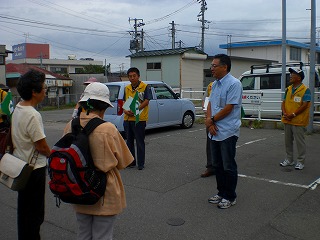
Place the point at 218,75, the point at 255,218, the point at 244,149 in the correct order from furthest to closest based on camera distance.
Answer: the point at 244,149 → the point at 218,75 → the point at 255,218

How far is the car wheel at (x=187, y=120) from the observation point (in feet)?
40.5

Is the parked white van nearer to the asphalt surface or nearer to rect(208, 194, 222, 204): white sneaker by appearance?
the asphalt surface

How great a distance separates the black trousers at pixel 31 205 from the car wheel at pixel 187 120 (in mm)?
A: 9143

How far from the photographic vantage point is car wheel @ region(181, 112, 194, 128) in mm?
12336

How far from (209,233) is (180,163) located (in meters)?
3.41

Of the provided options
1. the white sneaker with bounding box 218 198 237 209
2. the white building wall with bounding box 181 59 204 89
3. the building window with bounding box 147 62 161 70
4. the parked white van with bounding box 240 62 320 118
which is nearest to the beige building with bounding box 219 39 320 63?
the white building wall with bounding box 181 59 204 89

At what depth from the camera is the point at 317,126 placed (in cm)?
1127

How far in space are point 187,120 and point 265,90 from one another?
11.0 ft

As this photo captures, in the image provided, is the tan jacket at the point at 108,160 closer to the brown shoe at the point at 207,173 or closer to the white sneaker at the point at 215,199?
the white sneaker at the point at 215,199

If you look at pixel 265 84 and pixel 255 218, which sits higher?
pixel 265 84

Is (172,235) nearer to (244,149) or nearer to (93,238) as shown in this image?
(93,238)

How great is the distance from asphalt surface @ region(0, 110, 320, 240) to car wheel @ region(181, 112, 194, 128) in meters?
4.34

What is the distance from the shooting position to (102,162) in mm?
2627

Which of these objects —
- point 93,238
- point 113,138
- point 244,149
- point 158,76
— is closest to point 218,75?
point 113,138
